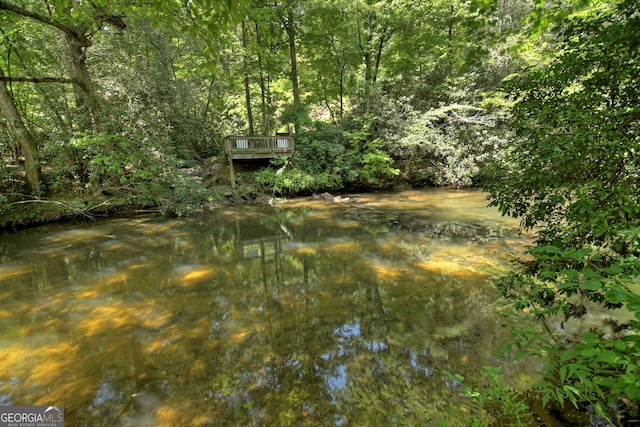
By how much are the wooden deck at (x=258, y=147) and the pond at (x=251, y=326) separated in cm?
601

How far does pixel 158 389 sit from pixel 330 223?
7289 millimetres

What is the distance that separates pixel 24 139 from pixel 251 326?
1027 centimetres

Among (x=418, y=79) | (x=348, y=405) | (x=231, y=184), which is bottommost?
(x=348, y=405)

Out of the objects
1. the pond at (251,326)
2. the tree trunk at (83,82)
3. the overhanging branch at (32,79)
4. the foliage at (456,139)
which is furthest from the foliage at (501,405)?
the foliage at (456,139)

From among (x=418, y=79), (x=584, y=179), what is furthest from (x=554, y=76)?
(x=418, y=79)

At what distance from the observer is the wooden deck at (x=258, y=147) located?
13727 mm

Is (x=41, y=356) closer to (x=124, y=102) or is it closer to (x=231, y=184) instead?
(x=124, y=102)

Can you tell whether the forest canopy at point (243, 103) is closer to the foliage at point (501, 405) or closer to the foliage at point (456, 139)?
the foliage at point (456, 139)

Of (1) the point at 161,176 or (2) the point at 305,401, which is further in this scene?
(1) the point at 161,176

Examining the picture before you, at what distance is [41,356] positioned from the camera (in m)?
3.81

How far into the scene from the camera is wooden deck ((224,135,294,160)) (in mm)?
13727

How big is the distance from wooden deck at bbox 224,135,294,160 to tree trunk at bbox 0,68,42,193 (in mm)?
6354

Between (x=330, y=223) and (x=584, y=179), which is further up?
(x=584, y=179)

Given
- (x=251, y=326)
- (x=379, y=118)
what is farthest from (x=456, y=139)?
(x=251, y=326)
